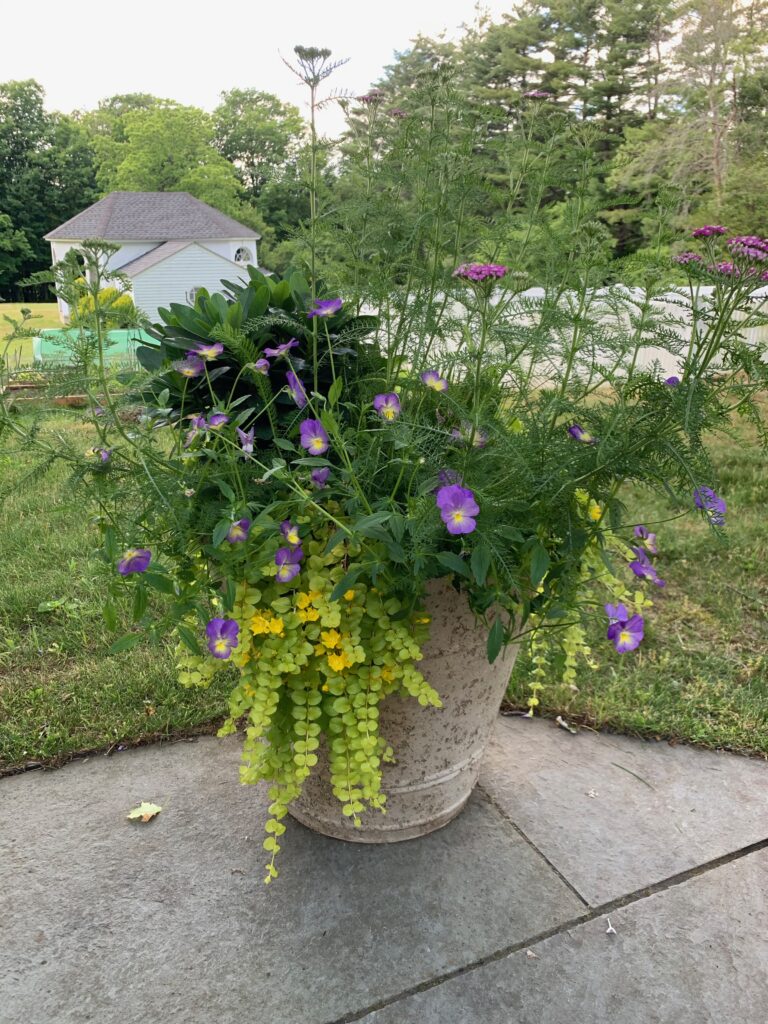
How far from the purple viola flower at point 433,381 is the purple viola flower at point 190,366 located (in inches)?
17.8

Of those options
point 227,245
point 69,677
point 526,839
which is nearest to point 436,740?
point 526,839

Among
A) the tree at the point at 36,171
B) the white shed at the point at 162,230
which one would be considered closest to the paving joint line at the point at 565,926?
the white shed at the point at 162,230

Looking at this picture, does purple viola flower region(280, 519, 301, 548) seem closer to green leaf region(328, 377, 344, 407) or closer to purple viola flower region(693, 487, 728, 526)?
green leaf region(328, 377, 344, 407)

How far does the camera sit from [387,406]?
1313 mm

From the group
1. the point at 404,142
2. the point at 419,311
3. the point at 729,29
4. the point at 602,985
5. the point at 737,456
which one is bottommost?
the point at 602,985

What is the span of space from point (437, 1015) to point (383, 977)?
121 mm

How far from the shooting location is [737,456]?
4.16m

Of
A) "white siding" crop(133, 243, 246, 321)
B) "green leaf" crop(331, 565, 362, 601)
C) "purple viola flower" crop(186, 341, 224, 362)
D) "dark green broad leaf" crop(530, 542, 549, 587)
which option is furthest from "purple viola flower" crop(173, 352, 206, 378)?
"white siding" crop(133, 243, 246, 321)

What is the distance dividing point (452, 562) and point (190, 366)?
66 centimetres

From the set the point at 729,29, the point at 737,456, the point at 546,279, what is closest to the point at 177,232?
the point at 729,29

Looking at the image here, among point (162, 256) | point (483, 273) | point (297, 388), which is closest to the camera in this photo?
point (483, 273)

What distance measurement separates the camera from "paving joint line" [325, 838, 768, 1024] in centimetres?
128

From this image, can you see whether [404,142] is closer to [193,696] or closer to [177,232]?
[193,696]

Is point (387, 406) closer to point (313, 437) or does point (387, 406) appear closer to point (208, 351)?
point (313, 437)
